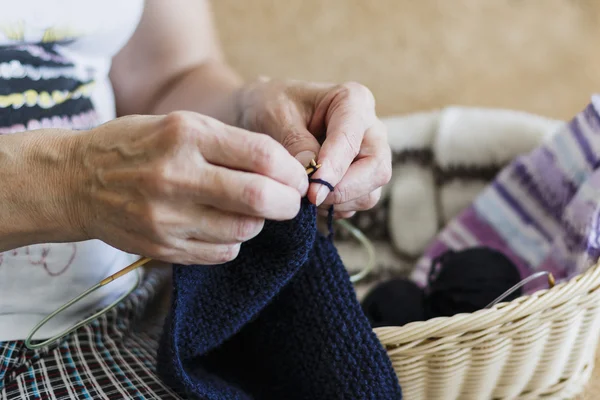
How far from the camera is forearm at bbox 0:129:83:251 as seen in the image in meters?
0.53

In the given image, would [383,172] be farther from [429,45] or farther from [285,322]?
[429,45]

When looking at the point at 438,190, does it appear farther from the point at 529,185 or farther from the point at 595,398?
the point at 595,398

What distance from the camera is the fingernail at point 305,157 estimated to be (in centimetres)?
59

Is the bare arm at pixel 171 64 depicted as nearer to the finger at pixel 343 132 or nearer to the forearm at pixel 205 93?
the forearm at pixel 205 93

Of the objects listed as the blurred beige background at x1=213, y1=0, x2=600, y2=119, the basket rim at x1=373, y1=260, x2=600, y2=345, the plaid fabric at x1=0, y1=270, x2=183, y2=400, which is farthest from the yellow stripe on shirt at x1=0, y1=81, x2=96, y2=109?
the blurred beige background at x1=213, y1=0, x2=600, y2=119

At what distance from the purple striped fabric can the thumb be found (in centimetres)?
42

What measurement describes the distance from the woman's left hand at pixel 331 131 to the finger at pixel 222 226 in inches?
3.0

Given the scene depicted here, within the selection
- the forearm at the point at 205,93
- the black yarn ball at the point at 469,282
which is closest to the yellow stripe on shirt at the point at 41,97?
the forearm at the point at 205,93

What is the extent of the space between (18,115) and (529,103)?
4.03 ft

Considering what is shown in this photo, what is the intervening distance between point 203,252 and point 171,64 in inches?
21.4

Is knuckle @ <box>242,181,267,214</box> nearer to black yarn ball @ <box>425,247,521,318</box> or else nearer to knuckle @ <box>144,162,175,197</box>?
knuckle @ <box>144,162,175,197</box>

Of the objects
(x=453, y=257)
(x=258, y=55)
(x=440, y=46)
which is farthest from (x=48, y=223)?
(x=440, y=46)

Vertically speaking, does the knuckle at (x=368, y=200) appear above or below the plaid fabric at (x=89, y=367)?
above

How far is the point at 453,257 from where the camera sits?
948 millimetres
